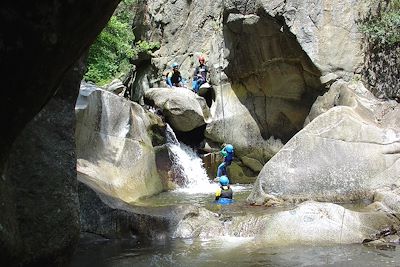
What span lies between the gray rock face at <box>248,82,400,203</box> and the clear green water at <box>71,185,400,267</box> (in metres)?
3.24

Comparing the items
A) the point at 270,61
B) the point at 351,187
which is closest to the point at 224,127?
the point at 270,61

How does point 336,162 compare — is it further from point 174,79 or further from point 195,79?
point 174,79

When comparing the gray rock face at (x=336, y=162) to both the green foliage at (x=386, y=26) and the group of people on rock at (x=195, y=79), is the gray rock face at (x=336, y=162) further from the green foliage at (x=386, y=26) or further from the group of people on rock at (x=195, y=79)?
the group of people on rock at (x=195, y=79)

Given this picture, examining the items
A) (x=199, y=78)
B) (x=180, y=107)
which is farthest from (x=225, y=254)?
(x=199, y=78)

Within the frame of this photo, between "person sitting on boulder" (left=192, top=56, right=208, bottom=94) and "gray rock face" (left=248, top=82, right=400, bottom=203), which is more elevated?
"person sitting on boulder" (left=192, top=56, right=208, bottom=94)

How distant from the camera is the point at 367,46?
14.5 metres

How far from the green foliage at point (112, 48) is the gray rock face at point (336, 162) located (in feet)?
23.7

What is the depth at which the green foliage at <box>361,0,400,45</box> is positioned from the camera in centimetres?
Result: 1369

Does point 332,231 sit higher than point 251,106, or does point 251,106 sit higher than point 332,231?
point 251,106

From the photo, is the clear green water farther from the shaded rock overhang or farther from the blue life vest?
the shaded rock overhang

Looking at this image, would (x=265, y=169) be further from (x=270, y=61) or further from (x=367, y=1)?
(x=367, y=1)

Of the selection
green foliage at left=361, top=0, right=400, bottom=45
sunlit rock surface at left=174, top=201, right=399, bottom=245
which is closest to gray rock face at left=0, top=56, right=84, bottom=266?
sunlit rock surface at left=174, top=201, right=399, bottom=245

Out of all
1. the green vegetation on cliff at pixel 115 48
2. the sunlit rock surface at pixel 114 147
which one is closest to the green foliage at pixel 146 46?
the green vegetation on cliff at pixel 115 48

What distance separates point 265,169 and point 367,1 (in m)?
6.61
